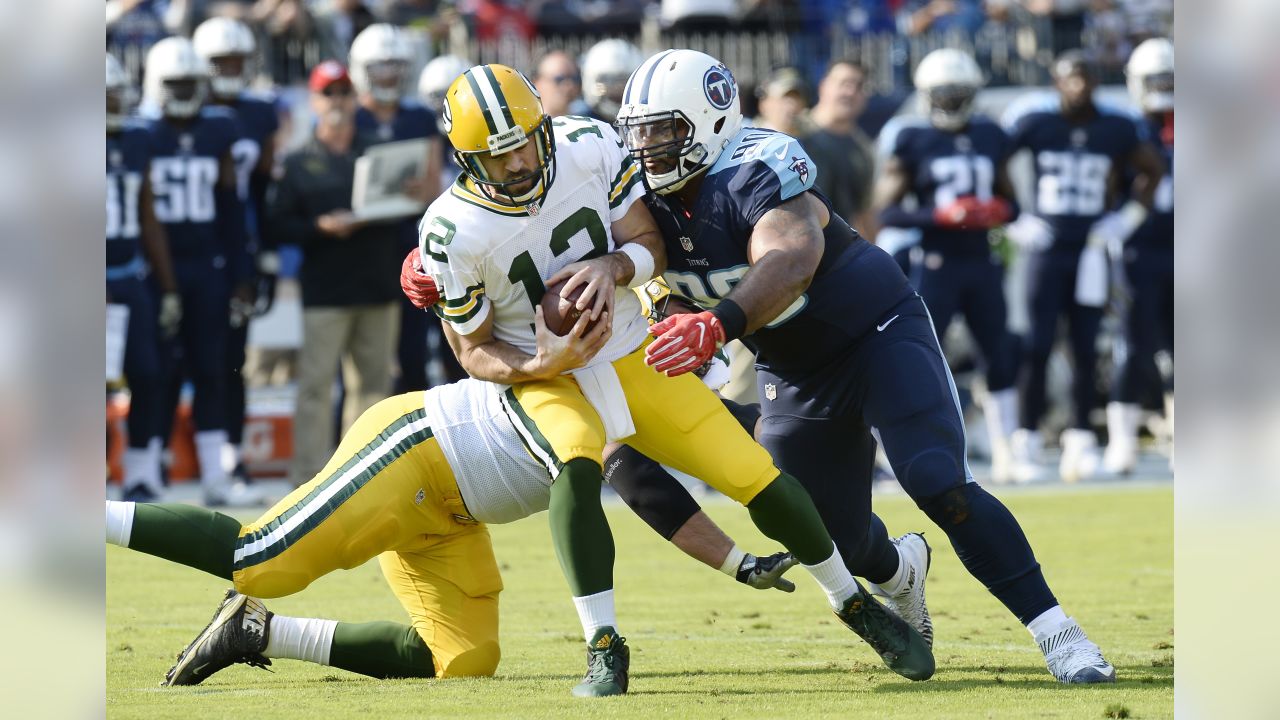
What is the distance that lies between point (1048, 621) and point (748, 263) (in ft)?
4.27

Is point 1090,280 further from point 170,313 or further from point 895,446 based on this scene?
point 895,446

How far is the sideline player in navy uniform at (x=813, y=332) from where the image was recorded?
4633 millimetres

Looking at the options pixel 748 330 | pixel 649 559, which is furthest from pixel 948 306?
pixel 748 330

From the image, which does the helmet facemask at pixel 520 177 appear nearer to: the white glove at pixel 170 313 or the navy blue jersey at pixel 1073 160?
the white glove at pixel 170 313

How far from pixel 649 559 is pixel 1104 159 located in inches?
179

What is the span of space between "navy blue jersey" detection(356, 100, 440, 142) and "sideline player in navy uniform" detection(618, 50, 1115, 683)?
4965 mm

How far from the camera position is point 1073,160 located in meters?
10.6

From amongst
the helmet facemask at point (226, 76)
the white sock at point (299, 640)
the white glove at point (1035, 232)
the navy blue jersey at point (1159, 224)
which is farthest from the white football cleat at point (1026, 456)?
the white sock at point (299, 640)

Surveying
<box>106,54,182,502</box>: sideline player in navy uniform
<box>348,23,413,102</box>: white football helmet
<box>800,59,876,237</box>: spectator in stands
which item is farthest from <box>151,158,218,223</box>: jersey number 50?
<box>800,59,876,237</box>: spectator in stands

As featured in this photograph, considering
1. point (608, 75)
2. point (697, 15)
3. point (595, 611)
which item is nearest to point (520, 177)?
point (595, 611)
